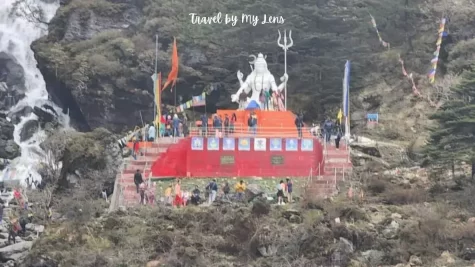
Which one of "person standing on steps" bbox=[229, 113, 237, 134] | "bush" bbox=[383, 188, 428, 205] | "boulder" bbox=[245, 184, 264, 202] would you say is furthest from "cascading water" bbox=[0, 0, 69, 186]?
"bush" bbox=[383, 188, 428, 205]

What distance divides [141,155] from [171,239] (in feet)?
25.4

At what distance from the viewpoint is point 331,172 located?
104 ft

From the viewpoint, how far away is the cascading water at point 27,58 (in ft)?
152

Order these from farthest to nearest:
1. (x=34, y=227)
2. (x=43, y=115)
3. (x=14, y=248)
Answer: (x=43, y=115) → (x=34, y=227) → (x=14, y=248)

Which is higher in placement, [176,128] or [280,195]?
[176,128]

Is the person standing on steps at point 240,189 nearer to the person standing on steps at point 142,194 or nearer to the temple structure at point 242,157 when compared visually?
the person standing on steps at point 142,194

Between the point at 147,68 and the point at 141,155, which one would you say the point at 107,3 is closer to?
the point at 147,68

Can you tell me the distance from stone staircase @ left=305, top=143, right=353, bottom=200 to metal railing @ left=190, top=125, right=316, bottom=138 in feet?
4.46

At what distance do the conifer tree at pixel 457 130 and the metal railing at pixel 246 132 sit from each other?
5473 mm

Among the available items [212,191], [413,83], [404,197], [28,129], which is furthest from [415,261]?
[28,129]

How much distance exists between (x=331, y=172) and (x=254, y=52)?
695 inches

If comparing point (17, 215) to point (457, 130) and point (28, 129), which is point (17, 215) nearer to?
point (28, 129)

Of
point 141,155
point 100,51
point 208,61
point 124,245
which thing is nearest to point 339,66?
point 208,61

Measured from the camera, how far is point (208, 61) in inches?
1954
